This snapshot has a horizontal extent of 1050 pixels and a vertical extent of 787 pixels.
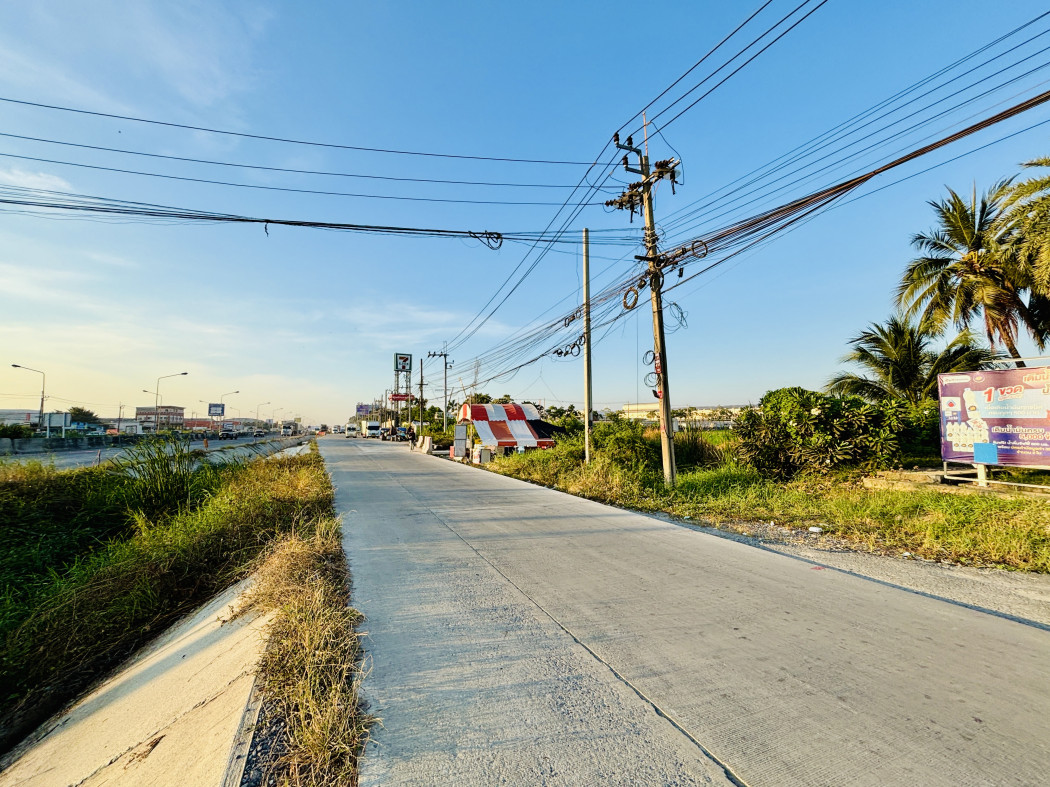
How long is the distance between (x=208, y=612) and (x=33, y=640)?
1881 millimetres

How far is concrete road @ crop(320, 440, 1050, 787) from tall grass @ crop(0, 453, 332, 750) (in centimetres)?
262

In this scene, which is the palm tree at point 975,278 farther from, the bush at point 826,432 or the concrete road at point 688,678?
the concrete road at point 688,678

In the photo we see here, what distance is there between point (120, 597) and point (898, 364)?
2189 centimetres

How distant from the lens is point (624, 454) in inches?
575

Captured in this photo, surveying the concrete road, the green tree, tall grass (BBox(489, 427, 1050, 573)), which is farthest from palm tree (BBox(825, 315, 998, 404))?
the green tree

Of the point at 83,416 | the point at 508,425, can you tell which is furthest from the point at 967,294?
the point at 83,416

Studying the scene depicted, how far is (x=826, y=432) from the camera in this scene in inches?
431

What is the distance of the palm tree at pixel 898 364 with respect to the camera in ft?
54.5

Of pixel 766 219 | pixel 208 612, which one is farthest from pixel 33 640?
pixel 766 219

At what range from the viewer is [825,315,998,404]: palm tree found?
16.6 m

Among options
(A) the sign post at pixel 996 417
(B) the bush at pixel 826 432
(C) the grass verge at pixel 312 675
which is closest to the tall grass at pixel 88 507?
(C) the grass verge at pixel 312 675

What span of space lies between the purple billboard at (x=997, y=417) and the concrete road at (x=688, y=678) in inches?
202

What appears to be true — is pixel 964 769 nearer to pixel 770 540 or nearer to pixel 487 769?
pixel 487 769

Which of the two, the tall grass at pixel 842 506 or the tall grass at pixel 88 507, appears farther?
the tall grass at pixel 88 507
